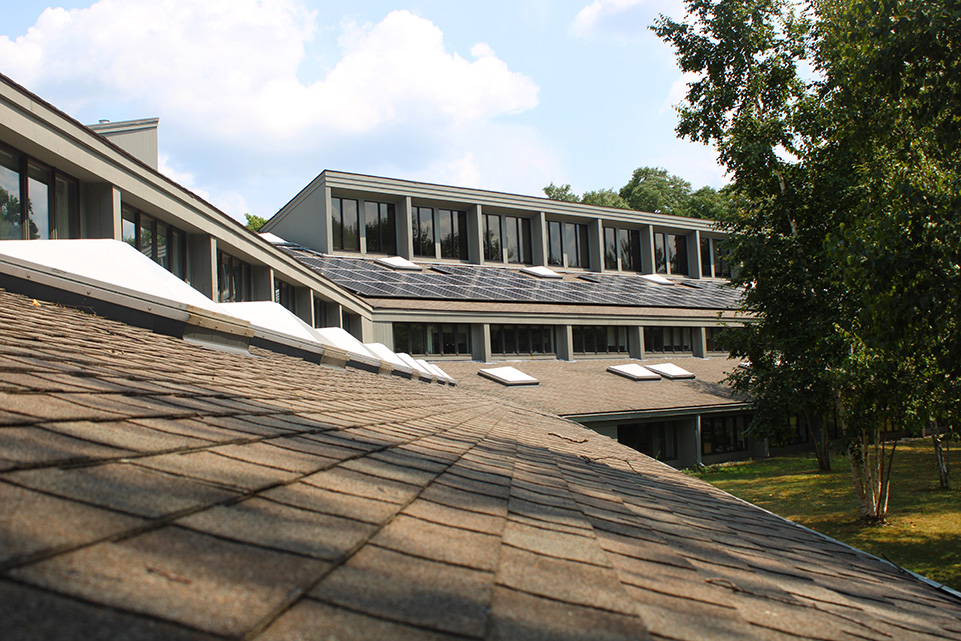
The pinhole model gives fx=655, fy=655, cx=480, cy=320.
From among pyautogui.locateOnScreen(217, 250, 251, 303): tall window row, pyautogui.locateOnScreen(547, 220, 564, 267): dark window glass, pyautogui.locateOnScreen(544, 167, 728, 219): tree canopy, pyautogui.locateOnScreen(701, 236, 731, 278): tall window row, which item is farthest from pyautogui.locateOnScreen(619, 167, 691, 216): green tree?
pyautogui.locateOnScreen(217, 250, 251, 303): tall window row

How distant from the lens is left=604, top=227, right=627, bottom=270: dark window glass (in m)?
44.9

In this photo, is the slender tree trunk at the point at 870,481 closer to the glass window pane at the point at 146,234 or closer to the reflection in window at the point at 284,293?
the reflection in window at the point at 284,293

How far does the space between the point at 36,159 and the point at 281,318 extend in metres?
3.80

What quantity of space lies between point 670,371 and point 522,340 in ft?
26.0

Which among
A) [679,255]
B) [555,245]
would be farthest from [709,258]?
[555,245]

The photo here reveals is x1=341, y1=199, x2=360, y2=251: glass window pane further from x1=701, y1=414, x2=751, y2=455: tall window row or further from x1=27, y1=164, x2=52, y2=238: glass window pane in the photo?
x1=27, y1=164, x2=52, y2=238: glass window pane

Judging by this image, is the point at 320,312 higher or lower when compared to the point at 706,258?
lower

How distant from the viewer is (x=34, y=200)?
28.4 ft

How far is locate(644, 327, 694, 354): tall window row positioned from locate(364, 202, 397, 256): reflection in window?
15.3m

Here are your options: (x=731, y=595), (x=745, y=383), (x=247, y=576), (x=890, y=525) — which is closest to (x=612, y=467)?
(x=731, y=595)

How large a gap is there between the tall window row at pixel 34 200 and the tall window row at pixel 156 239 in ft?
2.79

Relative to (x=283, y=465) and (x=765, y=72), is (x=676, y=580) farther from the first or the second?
(x=765, y=72)

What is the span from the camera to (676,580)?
2.38 m

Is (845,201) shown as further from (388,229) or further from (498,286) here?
(388,229)
